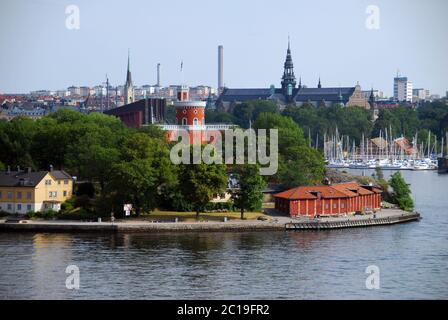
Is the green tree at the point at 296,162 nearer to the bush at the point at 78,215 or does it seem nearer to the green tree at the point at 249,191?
the green tree at the point at 249,191

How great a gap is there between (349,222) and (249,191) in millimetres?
4264

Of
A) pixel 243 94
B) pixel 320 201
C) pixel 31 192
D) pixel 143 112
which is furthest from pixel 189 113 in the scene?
pixel 243 94

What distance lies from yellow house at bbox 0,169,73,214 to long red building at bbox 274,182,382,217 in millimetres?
9329

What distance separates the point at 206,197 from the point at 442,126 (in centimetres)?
7327

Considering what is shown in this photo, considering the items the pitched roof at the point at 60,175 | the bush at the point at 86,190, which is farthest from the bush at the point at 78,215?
the bush at the point at 86,190

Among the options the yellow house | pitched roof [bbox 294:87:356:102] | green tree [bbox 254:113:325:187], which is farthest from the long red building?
pitched roof [bbox 294:87:356:102]

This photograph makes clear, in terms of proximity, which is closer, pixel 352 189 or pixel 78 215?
pixel 78 215

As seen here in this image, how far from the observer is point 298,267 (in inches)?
1439

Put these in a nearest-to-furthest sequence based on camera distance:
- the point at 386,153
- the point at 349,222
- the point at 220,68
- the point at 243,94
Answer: the point at 349,222
the point at 386,153
the point at 243,94
the point at 220,68

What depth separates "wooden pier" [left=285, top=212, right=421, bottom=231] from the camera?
1840 inches

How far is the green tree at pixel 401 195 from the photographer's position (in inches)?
2100

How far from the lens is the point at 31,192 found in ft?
158

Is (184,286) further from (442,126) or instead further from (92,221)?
(442,126)

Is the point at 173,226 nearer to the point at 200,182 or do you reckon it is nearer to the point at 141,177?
the point at 200,182
